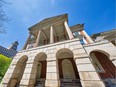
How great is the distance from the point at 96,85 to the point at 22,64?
917 cm

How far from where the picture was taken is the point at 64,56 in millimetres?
10180

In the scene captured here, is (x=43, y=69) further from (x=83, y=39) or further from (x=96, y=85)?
→ (x=83, y=39)

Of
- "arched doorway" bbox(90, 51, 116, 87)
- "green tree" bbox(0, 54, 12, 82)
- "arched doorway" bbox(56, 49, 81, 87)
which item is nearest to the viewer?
"arched doorway" bbox(90, 51, 116, 87)

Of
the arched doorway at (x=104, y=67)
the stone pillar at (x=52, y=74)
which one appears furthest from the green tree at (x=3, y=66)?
the arched doorway at (x=104, y=67)

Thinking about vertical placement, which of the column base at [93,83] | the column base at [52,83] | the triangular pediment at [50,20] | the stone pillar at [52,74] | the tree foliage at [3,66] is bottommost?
the column base at [93,83]

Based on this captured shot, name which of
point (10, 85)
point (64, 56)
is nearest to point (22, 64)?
point (10, 85)

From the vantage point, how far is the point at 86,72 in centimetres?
473

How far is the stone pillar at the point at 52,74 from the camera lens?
16.9 feet

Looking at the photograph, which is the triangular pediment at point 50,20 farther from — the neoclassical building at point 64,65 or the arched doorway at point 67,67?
the arched doorway at point 67,67

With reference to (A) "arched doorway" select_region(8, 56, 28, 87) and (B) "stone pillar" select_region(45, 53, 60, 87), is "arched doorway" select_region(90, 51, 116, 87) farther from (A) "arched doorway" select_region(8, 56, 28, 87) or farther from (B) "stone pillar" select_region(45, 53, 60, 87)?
(A) "arched doorway" select_region(8, 56, 28, 87)

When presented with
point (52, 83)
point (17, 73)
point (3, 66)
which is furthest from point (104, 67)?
point (3, 66)

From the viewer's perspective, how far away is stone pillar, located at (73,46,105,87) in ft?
13.7

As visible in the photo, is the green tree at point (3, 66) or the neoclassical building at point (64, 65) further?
the green tree at point (3, 66)

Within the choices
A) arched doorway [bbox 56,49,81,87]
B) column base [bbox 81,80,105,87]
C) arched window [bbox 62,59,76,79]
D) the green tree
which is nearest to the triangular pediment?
arched doorway [bbox 56,49,81,87]
